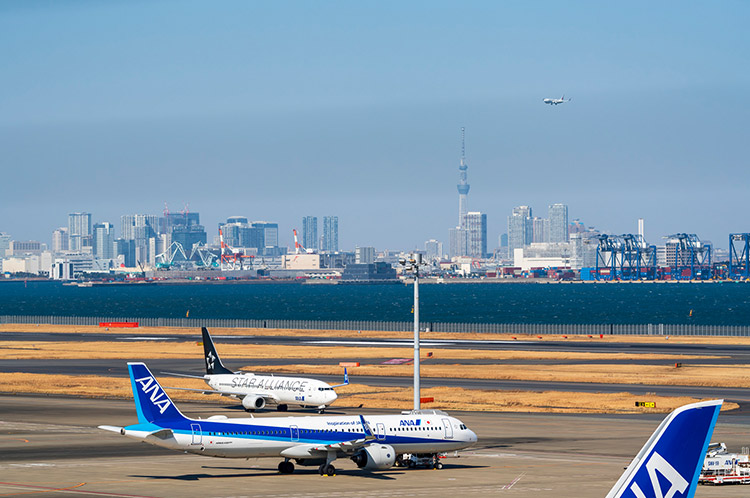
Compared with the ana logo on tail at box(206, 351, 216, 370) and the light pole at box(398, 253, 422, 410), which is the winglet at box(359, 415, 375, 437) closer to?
the light pole at box(398, 253, 422, 410)

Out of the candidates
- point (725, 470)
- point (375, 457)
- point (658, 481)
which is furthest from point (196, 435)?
point (658, 481)

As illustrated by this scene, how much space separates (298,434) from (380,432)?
460 cm

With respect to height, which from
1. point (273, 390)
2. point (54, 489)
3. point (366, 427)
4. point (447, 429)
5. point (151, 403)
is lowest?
point (54, 489)

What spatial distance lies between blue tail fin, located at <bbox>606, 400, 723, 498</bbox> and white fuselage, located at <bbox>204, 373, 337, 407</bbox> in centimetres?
6760

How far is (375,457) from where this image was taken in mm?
57969

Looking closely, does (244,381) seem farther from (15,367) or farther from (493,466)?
(15,367)

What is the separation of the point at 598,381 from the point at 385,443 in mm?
59200

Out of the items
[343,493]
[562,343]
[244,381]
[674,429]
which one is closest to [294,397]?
[244,381]

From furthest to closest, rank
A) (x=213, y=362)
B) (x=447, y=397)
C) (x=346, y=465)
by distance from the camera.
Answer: (x=447, y=397) → (x=213, y=362) → (x=346, y=465)

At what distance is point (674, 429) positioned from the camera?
17.5 meters

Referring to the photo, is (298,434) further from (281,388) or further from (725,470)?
(281,388)

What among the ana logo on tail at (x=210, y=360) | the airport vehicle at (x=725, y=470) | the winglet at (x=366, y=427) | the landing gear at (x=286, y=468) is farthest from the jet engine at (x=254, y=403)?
the airport vehicle at (x=725, y=470)

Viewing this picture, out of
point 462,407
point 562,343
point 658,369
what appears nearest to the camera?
point 462,407

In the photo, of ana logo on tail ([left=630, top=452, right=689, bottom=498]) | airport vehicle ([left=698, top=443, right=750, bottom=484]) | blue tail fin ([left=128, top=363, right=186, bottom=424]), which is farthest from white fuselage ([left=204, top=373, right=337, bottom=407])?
ana logo on tail ([left=630, top=452, right=689, bottom=498])
